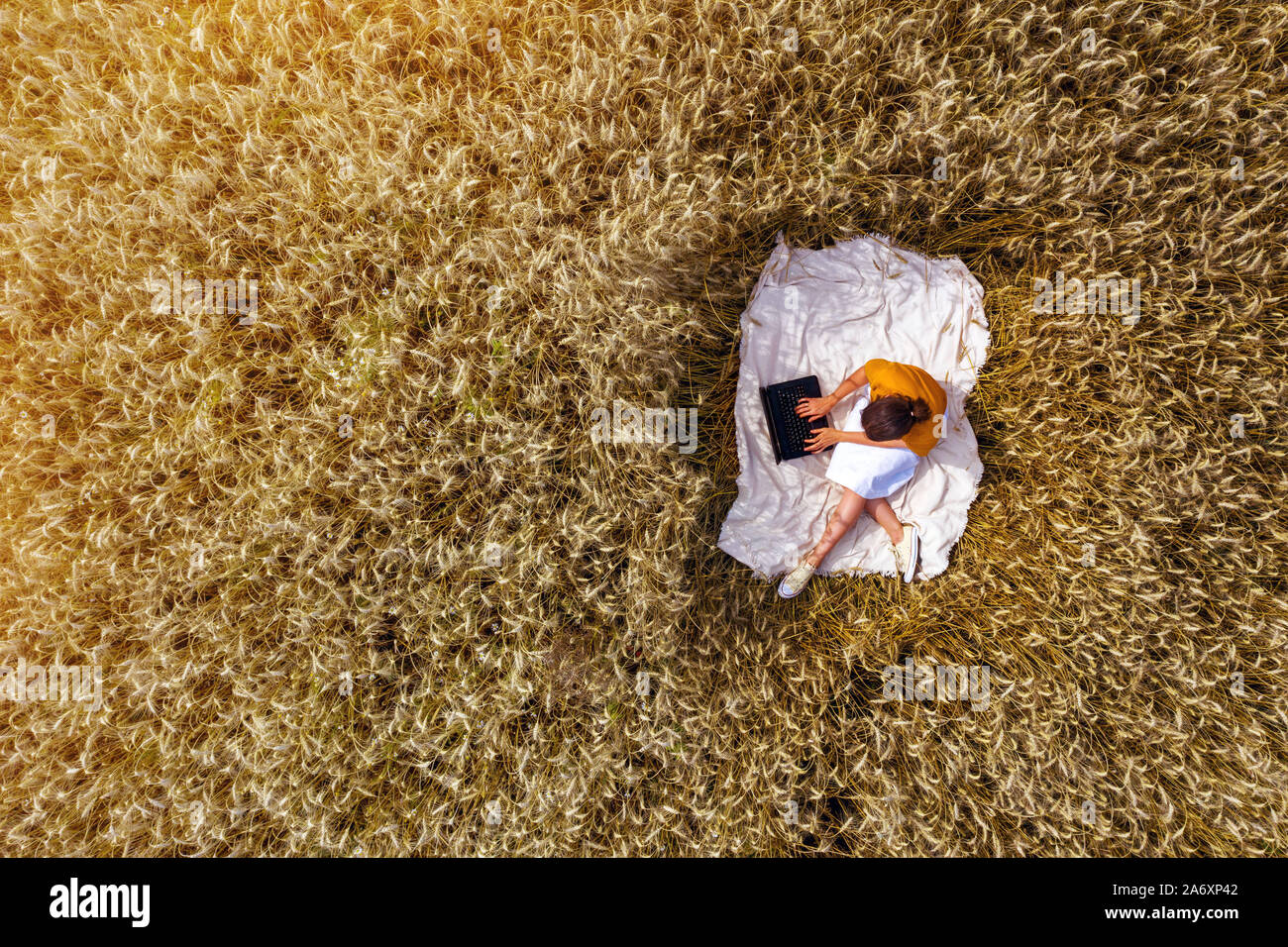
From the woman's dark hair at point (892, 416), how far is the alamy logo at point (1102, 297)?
42.7 inches

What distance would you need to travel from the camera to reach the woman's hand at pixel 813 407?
345 cm

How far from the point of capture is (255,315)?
319 cm

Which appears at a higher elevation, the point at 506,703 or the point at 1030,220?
the point at 1030,220

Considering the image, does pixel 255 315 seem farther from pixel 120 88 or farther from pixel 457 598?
pixel 457 598

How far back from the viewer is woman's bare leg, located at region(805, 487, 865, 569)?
11.5 feet

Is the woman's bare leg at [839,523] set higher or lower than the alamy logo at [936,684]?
higher

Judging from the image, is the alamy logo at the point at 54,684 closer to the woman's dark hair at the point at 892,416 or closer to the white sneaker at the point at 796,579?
the white sneaker at the point at 796,579

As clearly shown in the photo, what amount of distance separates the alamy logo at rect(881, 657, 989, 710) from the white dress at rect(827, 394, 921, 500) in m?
1.09
